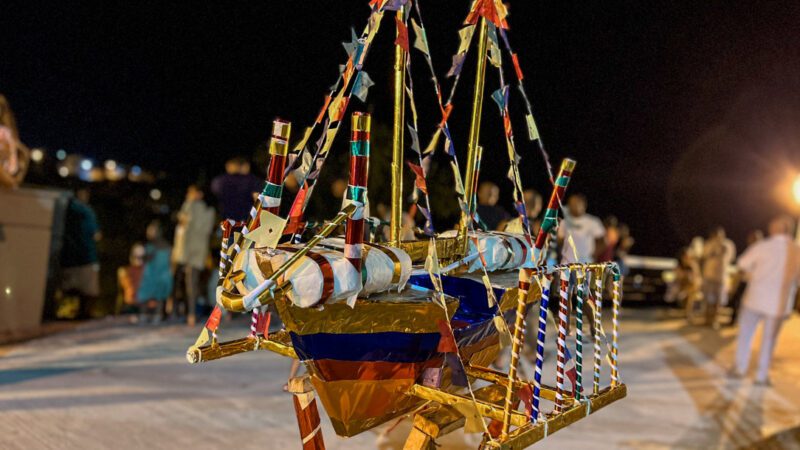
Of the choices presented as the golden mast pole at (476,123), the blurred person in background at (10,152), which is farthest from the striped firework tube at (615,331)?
the blurred person in background at (10,152)

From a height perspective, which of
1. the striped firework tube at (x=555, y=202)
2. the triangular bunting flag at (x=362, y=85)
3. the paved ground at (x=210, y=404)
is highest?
the triangular bunting flag at (x=362, y=85)

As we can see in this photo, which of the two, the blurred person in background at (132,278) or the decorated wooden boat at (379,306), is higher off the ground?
the decorated wooden boat at (379,306)

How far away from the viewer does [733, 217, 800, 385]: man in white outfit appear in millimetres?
6156

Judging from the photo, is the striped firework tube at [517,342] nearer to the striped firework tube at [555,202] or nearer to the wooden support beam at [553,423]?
the wooden support beam at [553,423]

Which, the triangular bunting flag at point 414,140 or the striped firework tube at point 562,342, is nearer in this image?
the striped firework tube at point 562,342

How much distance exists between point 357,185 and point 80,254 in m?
5.94

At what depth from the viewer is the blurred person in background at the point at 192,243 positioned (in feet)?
22.8

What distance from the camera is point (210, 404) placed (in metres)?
4.05

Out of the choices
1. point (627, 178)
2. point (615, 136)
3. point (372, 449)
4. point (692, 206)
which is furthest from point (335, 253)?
point (692, 206)

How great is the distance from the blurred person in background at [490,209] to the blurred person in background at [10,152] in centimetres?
387

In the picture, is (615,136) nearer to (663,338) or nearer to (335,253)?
(663,338)

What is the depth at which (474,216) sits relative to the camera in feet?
10.0

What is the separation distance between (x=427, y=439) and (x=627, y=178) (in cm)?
2071

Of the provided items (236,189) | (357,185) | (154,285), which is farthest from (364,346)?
(154,285)
